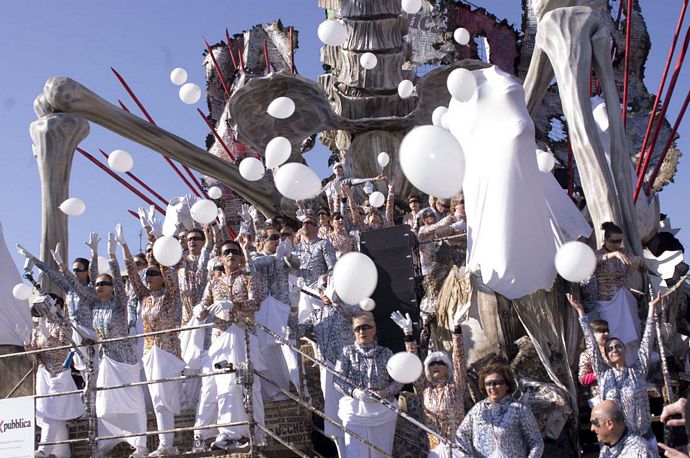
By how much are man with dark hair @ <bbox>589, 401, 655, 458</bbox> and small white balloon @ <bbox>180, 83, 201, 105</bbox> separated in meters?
6.40

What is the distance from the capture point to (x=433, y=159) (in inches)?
186

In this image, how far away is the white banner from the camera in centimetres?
623

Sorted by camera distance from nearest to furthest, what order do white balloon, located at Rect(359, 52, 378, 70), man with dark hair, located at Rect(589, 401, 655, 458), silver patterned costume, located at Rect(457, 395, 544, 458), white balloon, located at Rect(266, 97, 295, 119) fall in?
man with dark hair, located at Rect(589, 401, 655, 458)
silver patterned costume, located at Rect(457, 395, 544, 458)
white balloon, located at Rect(266, 97, 295, 119)
white balloon, located at Rect(359, 52, 378, 70)

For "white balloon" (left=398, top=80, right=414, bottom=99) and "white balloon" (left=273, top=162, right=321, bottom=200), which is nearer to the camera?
"white balloon" (left=273, top=162, right=321, bottom=200)

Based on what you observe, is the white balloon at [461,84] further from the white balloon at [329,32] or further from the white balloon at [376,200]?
the white balloon at [329,32]

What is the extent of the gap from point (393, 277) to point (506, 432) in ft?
10.1

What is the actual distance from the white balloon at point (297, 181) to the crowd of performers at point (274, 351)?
83 centimetres

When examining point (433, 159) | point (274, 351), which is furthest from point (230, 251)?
point (433, 159)

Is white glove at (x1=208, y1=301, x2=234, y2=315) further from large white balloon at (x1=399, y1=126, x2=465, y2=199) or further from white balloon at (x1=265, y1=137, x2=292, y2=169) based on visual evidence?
large white balloon at (x1=399, y1=126, x2=465, y2=199)

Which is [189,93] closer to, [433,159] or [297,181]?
[297,181]

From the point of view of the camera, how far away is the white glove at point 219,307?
6.80 metres

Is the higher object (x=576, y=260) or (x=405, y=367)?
(x=576, y=260)

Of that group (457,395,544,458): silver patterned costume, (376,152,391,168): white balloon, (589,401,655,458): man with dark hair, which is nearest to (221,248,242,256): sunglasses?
(457,395,544,458): silver patterned costume

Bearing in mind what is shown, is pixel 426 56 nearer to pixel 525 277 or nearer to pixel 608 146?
pixel 608 146
